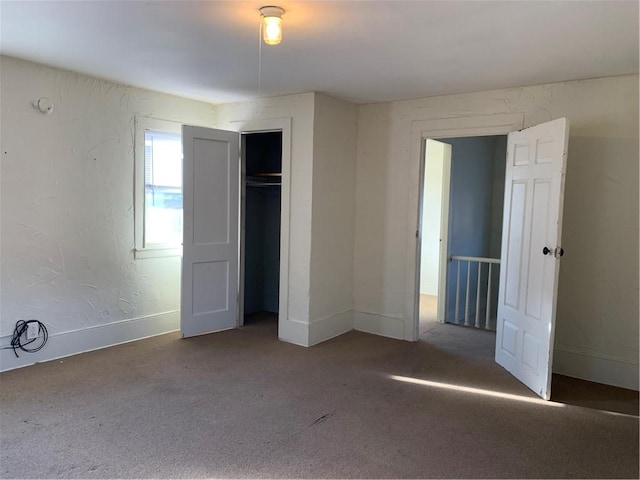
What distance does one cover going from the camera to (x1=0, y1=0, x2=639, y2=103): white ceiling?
95.7 inches

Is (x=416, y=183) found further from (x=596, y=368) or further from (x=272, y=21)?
(x=272, y=21)

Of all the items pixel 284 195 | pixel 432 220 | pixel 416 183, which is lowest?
pixel 432 220

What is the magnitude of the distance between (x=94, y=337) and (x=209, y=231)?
1.38m

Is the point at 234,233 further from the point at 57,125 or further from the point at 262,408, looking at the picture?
the point at 262,408

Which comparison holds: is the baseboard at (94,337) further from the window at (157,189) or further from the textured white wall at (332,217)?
the textured white wall at (332,217)

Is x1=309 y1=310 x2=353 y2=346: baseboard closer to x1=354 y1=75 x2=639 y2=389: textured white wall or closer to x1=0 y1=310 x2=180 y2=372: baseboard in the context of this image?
x1=0 y1=310 x2=180 y2=372: baseboard

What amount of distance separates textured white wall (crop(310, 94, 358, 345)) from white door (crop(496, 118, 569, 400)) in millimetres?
1526

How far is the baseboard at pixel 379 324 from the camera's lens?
4.73 m

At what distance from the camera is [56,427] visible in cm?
276

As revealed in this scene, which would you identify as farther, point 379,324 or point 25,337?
point 379,324

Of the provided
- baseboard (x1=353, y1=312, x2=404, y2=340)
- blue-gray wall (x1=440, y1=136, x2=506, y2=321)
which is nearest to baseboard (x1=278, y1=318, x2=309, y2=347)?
baseboard (x1=353, y1=312, x2=404, y2=340)

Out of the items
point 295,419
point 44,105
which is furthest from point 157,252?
point 295,419

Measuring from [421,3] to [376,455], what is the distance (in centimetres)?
231

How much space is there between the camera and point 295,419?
2.93m
